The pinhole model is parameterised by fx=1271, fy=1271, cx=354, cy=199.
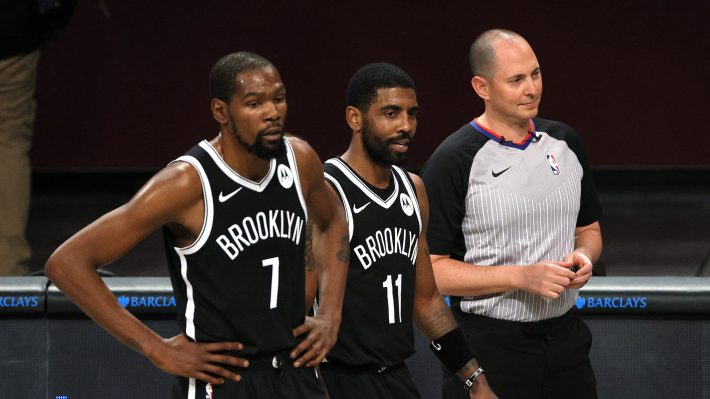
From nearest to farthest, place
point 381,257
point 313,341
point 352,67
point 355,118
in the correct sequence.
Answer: point 313,341
point 381,257
point 355,118
point 352,67

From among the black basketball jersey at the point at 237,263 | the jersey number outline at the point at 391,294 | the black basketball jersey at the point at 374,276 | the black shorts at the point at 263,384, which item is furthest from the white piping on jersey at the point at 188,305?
the jersey number outline at the point at 391,294

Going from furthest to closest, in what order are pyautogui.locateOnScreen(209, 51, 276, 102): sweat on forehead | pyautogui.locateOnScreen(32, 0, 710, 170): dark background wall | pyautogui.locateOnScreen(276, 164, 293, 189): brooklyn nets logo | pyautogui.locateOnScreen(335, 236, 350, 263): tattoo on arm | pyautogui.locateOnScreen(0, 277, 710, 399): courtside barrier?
1. pyautogui.locateOnScreen(32, 0, 710, 170): dark background wall
2. pyautogui.locateOnScreen(0, 277, 710, 399): courtside barrier
3. pyautogui.locateOnScreen(335, 236, 350, 263): tattoo on arm
4. pyautogui.locateOnScreen(276, 164, 293, 189): brooklyn nets logo
5. pyautogui.locateOnScreen(209, 51, 276, 102): sweat on forehead

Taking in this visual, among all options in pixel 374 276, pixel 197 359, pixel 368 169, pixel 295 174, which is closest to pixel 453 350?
pixel 374 276

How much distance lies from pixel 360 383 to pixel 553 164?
0.94m

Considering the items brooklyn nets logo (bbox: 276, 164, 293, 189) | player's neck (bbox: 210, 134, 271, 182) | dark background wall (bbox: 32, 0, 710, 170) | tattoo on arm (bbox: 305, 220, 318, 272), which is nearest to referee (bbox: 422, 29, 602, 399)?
tattoo on arm (bbox: 305, 220, 318, 272)

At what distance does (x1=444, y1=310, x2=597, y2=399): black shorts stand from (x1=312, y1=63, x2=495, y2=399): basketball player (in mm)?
162

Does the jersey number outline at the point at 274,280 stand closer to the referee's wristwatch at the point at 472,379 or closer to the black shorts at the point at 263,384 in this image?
the black shorts at the point at 263,384

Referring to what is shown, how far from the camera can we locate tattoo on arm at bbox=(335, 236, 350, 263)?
363 centimetres

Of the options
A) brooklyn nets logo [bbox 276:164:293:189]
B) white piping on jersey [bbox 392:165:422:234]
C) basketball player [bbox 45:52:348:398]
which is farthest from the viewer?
white piping on jersey [bbox 392:165:422:234]

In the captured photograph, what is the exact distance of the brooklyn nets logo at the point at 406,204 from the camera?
12.6 feet

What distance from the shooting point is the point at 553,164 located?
13.3 feet

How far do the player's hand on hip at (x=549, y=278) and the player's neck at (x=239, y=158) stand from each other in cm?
97

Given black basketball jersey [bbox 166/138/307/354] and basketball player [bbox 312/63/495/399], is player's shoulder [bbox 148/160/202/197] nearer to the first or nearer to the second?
black basketball jersey [bbox 166/138/307/354]

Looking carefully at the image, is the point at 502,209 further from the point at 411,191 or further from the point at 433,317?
the point at 433,317
